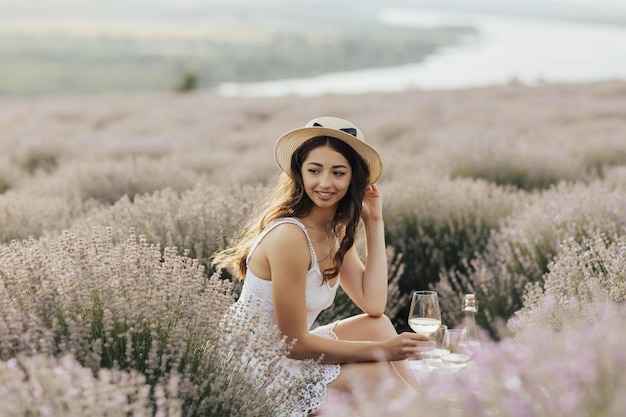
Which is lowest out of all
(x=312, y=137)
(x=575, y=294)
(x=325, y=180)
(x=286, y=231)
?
(x=575, y=294)

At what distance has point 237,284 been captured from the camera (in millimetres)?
4090

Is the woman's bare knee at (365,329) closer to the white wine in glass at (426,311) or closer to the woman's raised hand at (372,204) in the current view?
the white wine in glass at (426,311)

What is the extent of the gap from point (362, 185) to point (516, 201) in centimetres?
249

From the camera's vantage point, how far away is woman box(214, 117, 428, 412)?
2.91m

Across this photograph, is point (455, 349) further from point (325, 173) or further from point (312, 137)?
point (312, 137)

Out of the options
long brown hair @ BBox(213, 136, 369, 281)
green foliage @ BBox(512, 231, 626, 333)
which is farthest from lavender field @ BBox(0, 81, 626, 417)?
long brown hair @ BBox(213, 136, 369, 281)

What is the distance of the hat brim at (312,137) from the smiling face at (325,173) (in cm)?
6

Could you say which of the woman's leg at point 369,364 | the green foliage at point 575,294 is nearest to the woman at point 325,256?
the woman's leg at point 369,364

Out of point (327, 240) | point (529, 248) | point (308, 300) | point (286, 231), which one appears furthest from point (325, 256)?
point (529, 248)

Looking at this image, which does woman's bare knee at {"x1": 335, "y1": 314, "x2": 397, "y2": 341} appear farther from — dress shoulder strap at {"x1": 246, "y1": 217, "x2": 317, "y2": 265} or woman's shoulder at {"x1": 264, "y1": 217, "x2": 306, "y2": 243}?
woman's shoulder at {"x1": 264, "y1": 217, "x2": 306, "y2": 243}

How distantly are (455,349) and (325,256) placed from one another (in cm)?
67

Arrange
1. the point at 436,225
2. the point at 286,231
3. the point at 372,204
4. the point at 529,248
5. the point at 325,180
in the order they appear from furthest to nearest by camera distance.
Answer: the point at 436,225, the point at 529,248, the point at 372,204, the point at 325,180, the point at 286,231

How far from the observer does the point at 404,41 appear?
96.4m

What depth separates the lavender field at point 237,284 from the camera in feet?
5.31
